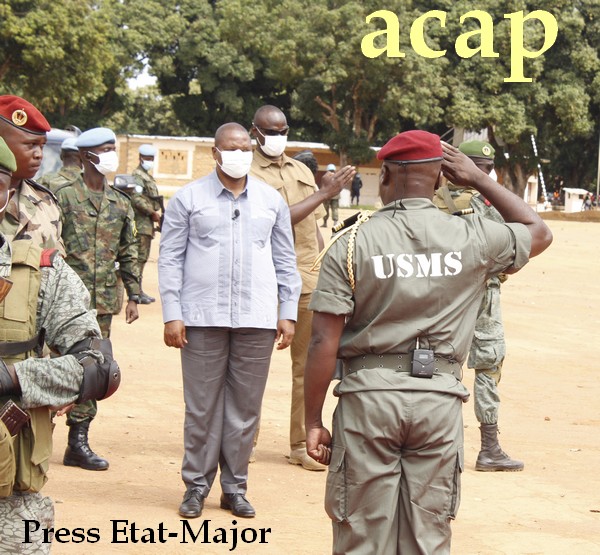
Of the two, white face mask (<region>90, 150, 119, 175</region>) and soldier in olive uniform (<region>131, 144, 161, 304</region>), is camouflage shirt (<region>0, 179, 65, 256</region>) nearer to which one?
white face mask (<region>90, 150, 119, 175</region>)

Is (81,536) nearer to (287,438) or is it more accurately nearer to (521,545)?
(521,545)

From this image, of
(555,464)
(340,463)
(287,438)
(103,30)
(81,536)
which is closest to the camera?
(340,463)

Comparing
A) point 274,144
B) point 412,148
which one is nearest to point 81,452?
point 274,144

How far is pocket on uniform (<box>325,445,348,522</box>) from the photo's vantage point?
4035 mm

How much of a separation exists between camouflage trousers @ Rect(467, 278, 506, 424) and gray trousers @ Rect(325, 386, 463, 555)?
11.5 feet

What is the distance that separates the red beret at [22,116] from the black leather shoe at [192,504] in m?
2.41

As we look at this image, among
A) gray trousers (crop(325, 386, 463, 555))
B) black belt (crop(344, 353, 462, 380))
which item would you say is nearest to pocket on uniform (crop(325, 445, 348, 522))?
gray trousers (crop(325, 386, 463, 555))

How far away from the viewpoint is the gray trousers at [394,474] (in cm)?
397

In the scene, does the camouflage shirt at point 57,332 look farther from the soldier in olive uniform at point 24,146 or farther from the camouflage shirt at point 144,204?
the camouflage shirt at point 144,204

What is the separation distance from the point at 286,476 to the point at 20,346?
398 cm

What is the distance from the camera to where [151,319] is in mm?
14383

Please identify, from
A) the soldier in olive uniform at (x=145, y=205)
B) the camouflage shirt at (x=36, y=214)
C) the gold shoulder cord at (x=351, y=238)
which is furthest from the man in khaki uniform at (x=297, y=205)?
the soldier in olive uniform at (x=145, y=205)

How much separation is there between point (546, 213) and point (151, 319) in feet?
96.5

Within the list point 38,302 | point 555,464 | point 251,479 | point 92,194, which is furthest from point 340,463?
point 555,464
